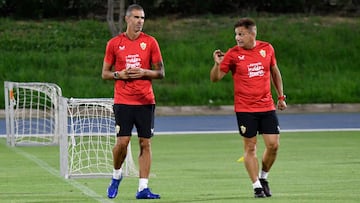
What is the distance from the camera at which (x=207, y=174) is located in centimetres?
1572

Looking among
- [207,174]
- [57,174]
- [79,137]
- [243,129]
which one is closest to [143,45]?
[243,129]

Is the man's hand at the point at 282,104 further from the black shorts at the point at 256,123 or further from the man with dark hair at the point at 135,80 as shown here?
the man with dark hair at the point at 135,80

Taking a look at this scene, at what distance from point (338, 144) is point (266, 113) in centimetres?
963

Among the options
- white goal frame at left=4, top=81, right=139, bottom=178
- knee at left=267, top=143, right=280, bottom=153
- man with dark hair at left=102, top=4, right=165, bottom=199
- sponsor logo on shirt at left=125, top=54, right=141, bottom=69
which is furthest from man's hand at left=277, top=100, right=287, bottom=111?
white goal frame at left=4, top=81, right=139, bottom=178

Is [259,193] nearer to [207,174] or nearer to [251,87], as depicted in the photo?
[251,87]

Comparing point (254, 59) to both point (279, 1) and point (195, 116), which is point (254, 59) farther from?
point (279, 1)

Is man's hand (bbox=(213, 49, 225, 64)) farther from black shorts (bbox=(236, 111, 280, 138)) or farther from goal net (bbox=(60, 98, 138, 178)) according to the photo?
goal net (bbox=(60, 98, 138, 178))

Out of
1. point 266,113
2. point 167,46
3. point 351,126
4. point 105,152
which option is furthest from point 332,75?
point 266,113

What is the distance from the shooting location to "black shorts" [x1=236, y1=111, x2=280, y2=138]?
1213 cm

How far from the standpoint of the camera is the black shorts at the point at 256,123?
39.8 feet

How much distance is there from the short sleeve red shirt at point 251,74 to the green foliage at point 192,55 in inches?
801

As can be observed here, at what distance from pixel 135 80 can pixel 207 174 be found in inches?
157

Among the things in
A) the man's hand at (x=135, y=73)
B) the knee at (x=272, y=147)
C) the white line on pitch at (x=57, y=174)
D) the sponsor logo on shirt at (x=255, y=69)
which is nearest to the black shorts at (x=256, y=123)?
the knee at (x=272, y=147)

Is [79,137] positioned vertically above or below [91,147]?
above
